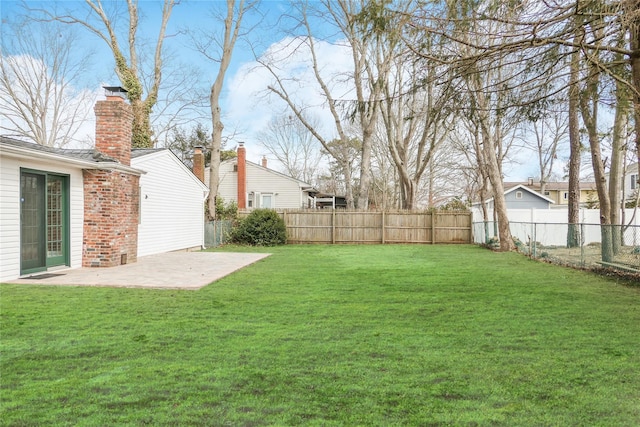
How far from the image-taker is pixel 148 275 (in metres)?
7.77

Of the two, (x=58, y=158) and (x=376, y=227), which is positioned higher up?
(x=58, y=158)

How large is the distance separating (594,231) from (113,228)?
1147cm

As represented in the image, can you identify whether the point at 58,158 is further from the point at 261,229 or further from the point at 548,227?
the point at 548,227

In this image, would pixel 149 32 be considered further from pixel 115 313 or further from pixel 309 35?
pixel 115 313

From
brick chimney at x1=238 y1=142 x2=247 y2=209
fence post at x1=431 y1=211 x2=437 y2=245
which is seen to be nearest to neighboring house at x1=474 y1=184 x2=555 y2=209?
fence post at x1=431 y1=211 x2=437 y2=245

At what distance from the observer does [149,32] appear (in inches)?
744

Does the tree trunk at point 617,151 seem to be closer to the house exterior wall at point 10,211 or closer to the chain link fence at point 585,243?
the chain link fence at point 585,243

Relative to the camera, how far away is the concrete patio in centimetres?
677

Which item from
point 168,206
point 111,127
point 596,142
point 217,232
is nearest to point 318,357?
point 111,127

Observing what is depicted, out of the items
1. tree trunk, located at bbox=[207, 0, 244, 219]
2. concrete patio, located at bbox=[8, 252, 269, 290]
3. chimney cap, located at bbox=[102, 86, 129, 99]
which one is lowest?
concrete patio, located at bbox=[8, 252, 269, 290]

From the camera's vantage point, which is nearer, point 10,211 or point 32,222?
point 10,211

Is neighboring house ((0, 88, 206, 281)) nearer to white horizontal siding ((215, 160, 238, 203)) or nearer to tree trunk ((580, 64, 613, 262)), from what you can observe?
tree trunk ((580, 64, 613, 262))

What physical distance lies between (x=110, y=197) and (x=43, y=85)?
58.0ft

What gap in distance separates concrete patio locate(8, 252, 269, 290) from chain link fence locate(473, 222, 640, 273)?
25.4 feet
